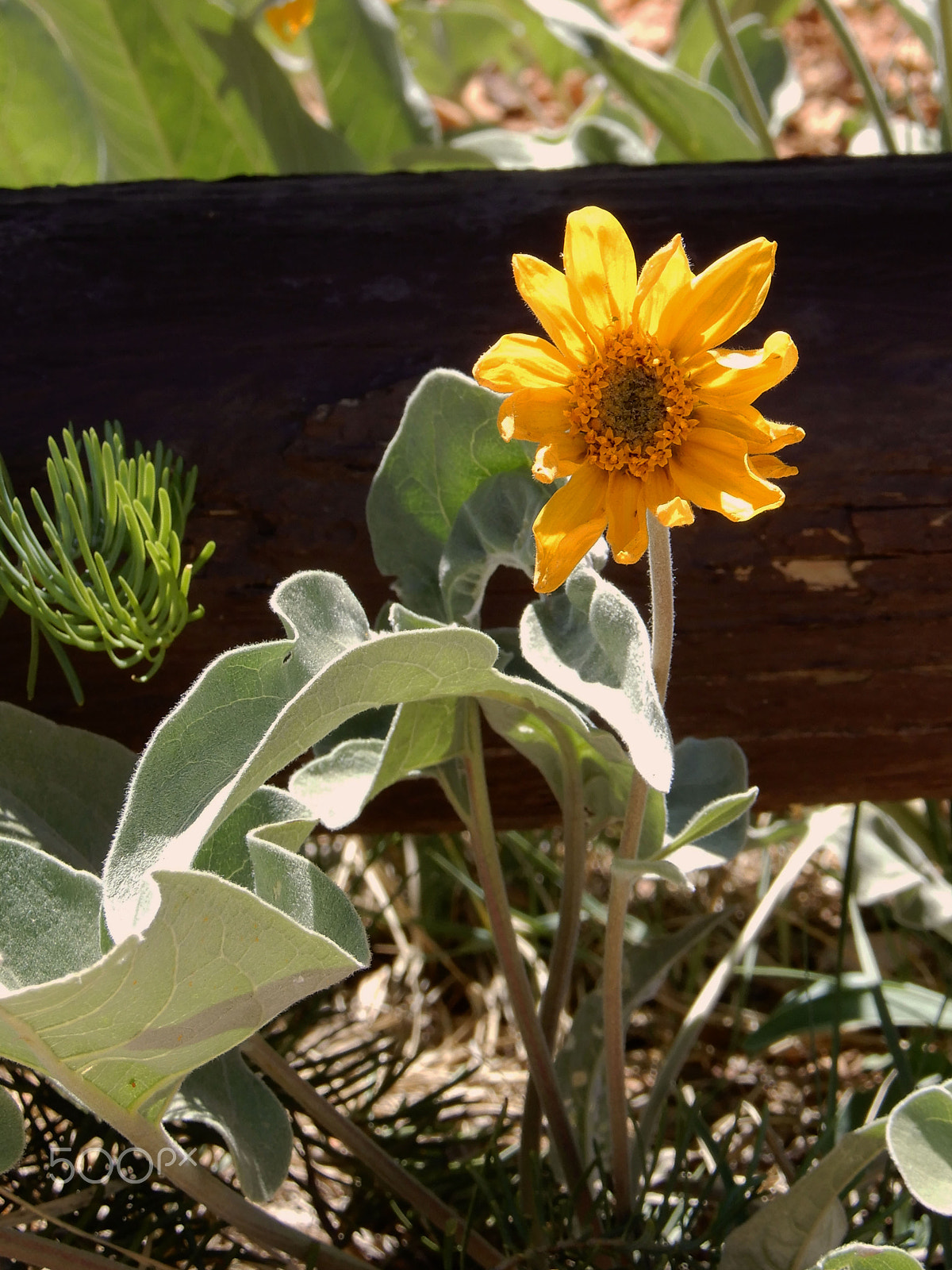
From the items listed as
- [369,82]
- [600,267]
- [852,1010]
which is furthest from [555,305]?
[369,82]

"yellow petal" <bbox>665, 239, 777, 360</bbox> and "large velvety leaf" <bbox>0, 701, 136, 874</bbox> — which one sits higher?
"yellow petal" <bbox>665, 239, 777, 360</bbox>

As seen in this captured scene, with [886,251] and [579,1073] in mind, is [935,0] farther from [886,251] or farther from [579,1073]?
[579,1073]

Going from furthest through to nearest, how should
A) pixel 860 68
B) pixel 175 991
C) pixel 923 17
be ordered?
pixel 923 17 → pixel 860 68 → pixel 175 991

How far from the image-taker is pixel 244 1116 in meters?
0.77

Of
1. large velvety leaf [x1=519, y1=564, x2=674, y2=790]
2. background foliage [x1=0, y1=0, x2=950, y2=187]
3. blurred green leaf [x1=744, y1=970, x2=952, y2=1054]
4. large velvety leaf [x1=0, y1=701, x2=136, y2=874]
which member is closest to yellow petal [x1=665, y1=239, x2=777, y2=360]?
large velvety leaf [x1=519, y1=564, x2=674, y2=790]

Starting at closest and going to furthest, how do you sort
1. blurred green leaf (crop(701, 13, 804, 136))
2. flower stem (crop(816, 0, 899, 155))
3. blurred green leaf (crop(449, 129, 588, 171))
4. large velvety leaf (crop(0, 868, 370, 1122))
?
large velvety leaf (crop(0, 868, 370, 1122)), flower stem (crop(816, 0, 899, 155)), blurred green leaf (crop(449, 129, 588, 171)), blurred green leaf (crop(701, 13, 804, 136))

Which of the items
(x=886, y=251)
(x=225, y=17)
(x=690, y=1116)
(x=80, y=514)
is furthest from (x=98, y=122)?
(x=690, y=1116)

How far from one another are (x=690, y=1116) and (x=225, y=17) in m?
1.56

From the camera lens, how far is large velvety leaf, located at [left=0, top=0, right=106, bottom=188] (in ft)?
4.82

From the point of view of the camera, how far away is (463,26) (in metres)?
2.39

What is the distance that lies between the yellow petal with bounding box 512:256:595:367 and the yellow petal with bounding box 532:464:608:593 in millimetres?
67

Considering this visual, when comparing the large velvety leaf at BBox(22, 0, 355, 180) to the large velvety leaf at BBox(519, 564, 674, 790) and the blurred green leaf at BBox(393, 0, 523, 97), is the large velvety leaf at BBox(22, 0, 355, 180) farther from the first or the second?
the large velvety leaf at BBox(519, 564, 674, 790)

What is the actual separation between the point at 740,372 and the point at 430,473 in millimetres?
275

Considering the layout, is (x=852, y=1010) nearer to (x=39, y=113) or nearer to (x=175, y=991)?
(x=175, y=991)
